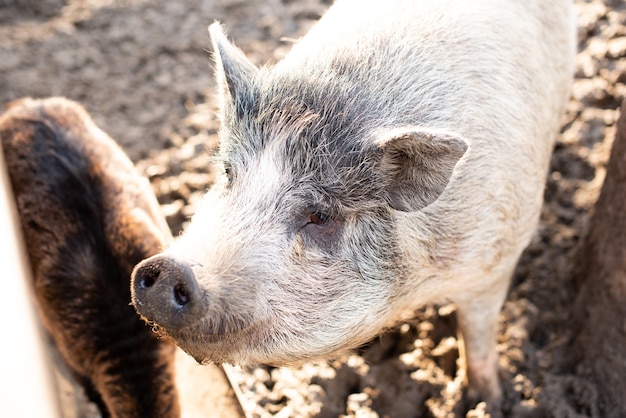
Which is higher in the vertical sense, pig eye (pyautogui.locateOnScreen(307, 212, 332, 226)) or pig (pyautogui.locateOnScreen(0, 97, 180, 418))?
pig eye (pyautogui.locateOnScreen(307, 212, 332, 226))

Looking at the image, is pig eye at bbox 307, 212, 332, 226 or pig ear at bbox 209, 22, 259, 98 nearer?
pig eye at bbox 307, 212, 332, 226

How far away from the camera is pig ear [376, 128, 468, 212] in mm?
2062

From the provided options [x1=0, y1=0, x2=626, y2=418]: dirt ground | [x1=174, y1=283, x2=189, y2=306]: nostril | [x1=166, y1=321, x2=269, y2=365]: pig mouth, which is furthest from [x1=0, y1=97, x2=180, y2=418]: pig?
[x1=174, y1=283, x2=189, y2=306]: nostril

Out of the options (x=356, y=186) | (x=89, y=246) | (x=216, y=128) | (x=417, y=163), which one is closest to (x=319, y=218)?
(x=356, y=186)

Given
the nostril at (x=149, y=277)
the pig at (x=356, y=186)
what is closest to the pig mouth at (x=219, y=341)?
the pig at (x=356, y=186)

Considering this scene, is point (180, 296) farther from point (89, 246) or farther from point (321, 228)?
point (89, 246)

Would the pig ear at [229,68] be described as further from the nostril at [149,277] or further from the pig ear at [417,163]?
the nostril at [149,277]

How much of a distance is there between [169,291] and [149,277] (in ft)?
0.27

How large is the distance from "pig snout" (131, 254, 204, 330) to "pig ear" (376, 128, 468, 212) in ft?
2.23

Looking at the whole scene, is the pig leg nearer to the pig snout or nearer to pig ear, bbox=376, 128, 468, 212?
pig ear, bbox=376, 128, 468, 212

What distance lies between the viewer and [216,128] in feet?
14.7

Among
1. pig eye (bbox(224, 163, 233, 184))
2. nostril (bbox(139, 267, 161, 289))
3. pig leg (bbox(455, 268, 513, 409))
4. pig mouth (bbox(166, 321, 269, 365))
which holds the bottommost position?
pig leg (bbox(455, 268, 513, 409))

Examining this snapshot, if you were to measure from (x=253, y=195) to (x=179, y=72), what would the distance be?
2853 mm

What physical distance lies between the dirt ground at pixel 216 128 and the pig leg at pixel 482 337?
0.09 m
